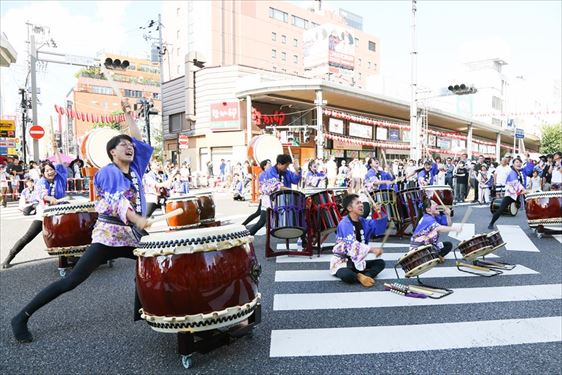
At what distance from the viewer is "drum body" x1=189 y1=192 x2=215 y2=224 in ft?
23.1

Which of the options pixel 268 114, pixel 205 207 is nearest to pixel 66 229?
pixel 205 207

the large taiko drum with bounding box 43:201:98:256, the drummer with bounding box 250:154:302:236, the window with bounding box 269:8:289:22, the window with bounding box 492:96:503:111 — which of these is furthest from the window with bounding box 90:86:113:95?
the large taiko drum with bounding box 43:201:98:256

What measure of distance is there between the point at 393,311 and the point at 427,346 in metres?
0.79

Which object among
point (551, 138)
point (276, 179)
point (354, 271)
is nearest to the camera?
point (354, 271)

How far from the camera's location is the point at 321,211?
6121 millimetres

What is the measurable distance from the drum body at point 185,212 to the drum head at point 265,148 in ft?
10.4

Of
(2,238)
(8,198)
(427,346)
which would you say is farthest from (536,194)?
(8,198)

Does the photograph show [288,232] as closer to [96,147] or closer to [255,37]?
[96,147]

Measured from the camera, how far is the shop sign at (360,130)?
2603 cm

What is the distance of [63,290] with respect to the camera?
10.6 feet

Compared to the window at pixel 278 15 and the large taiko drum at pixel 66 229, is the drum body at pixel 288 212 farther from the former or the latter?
the window at pixel 278 15

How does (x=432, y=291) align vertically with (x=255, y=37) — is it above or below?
below

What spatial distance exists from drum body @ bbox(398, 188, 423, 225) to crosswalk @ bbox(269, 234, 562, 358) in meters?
1.72

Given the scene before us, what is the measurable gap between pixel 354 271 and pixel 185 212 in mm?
3089
